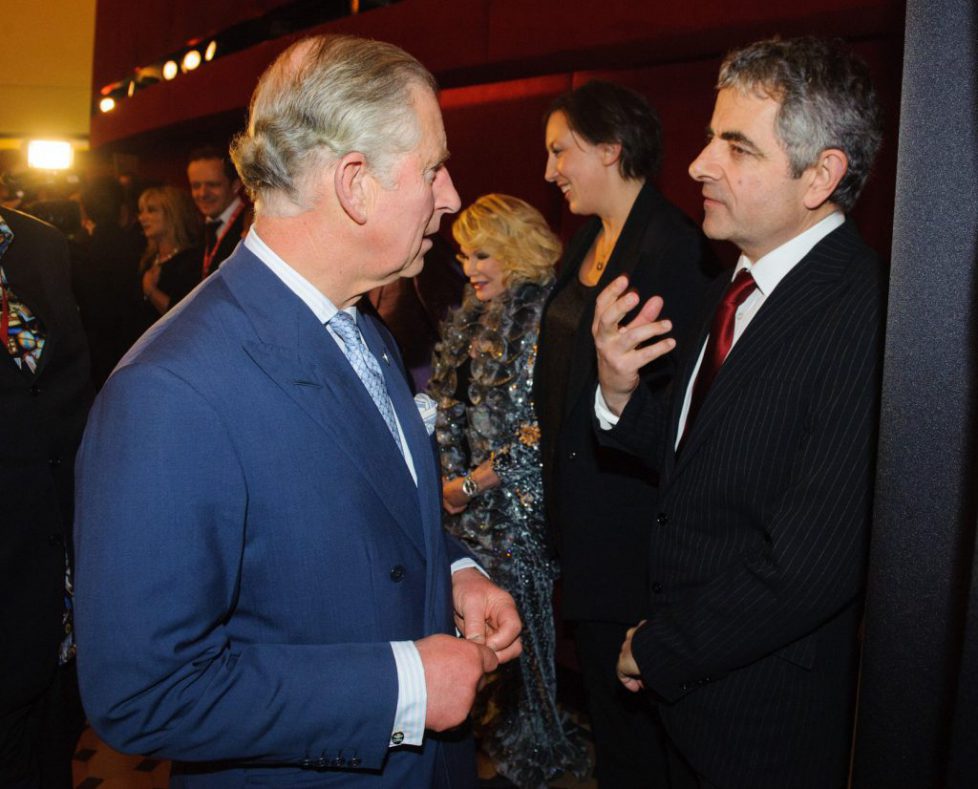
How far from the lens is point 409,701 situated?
104cm

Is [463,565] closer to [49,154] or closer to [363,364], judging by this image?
[363,364]

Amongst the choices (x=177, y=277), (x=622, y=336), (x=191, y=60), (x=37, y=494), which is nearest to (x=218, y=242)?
(x=177, y=277)

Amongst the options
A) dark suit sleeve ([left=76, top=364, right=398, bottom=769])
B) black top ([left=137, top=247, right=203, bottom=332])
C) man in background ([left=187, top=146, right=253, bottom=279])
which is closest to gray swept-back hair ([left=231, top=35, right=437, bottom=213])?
dark suit sleeve ([left=76, top=364, right=398, bottom=769])

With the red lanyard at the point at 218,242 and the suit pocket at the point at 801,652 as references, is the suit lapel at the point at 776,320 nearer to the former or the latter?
the suit pocket at the point at 801,652

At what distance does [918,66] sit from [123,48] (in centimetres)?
1195

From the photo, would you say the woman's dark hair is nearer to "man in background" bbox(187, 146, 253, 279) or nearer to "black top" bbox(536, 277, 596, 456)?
"black top" bbox(536, 277, 596, 456)

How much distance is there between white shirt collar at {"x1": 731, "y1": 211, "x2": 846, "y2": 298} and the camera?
155 cm

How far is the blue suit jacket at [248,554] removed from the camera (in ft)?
3.00

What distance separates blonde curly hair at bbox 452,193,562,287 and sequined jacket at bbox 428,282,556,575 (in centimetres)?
5

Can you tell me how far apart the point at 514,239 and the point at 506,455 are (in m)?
0.69

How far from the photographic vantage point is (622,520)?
7.43 ft

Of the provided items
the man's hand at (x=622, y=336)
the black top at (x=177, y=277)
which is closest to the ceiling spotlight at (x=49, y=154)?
the black top at (x=177, y=277)

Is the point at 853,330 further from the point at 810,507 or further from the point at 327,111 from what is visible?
the point at 327,111

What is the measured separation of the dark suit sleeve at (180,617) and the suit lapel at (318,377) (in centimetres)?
13
